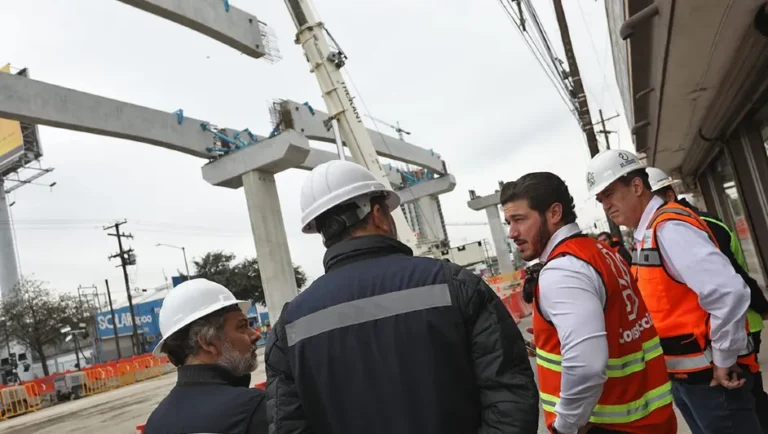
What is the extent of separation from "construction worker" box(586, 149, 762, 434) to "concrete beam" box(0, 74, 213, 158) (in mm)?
12594

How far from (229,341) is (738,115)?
7429mm

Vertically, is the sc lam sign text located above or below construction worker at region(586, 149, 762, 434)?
above

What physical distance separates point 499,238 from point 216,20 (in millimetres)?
36457

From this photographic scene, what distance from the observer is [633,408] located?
194cm

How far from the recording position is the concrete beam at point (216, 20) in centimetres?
1158

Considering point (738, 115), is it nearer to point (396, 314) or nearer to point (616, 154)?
point (616, 154)

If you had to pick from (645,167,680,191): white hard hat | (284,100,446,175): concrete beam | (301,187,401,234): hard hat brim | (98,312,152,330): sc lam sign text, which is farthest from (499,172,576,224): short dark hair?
(98,312,152,330): sc lam sign text

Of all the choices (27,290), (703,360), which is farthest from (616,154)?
(27,290)

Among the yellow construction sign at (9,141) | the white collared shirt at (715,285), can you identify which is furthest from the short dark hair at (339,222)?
the yellow construction sign at (9,141)

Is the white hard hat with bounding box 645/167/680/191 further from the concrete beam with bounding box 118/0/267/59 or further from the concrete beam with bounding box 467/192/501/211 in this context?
the concrete beam with bounding box 467/192/501/211

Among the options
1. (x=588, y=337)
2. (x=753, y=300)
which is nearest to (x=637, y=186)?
(x=753, y=300)

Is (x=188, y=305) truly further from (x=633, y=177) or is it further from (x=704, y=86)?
(x=704, y=86)

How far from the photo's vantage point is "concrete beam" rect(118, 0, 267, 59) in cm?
1158

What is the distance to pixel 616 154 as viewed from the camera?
2768mm
